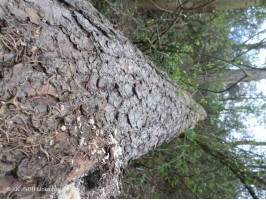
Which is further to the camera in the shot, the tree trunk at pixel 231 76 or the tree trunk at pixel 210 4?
the tree trunk at pixel 231 76

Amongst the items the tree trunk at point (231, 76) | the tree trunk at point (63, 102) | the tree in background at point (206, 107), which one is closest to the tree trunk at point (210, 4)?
the tree in background at point (206, 107)

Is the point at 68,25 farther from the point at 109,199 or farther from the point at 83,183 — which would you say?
the point at 109,199

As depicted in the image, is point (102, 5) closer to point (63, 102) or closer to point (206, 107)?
point (63, 102)

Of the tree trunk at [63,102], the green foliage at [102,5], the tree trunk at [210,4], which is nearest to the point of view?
the tree trunk at [63,102]

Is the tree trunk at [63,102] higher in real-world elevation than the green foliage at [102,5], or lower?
lower

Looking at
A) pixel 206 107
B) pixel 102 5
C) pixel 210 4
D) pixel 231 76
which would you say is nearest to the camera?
pixel 102 5

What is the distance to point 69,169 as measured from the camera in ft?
3.04

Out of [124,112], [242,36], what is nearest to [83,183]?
[124,112]

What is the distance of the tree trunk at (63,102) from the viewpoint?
2.64 ft

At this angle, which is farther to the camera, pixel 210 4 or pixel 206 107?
pixel 206 107

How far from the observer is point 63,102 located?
0.94m

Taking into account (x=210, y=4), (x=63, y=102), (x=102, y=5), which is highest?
(x=210, y=4)

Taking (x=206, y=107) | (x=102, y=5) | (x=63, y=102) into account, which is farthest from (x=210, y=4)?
(x=63, y=102)

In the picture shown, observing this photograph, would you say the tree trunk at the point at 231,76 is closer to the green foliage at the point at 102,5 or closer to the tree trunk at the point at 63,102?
the green foliage at the point at 102,5
